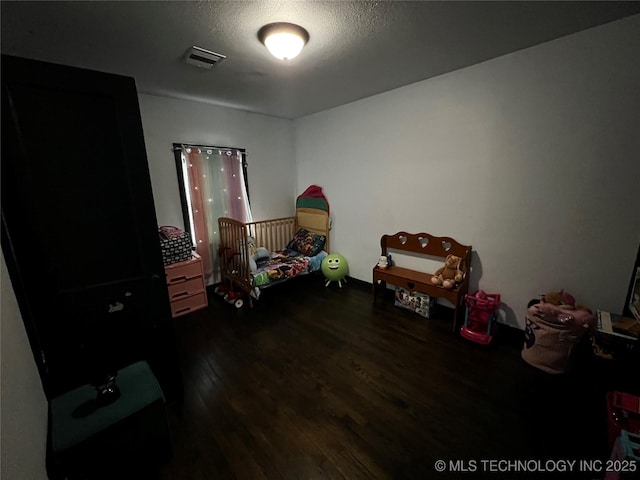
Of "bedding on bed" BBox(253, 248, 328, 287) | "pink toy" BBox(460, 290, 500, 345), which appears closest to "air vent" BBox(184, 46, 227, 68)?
"bedding on bed" BBox(253, 248, 328, 287)

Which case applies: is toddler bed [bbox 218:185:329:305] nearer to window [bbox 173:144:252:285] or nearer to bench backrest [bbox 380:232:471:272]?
window [bbox 173:144:252:285]

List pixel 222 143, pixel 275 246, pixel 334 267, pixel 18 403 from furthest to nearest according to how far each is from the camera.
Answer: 1. pixel 275 246
2. pixel 334 267
3. pixel 222 143
4. pixel 18 403

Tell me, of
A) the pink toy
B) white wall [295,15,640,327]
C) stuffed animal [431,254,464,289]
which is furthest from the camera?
stuffed animal [431,254,464,289]

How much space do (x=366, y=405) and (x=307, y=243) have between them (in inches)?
92.4

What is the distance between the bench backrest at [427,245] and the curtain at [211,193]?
6.61 ft

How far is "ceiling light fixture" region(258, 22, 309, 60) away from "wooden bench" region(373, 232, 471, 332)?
2015 millimetres

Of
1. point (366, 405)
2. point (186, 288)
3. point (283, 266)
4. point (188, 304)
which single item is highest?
point (283, 266)

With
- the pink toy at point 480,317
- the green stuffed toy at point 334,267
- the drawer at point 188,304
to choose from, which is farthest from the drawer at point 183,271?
the pink toy at point 480,317

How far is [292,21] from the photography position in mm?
1498

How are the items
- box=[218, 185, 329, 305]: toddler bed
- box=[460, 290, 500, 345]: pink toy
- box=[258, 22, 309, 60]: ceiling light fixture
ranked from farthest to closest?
box=[218, 185, 329, 305]: toddler bed < box=[460, 290, 500, 345]: pink toy < box=[258, 22, 309, 60]: ceiling light fixture

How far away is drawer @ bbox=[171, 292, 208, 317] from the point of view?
278 centimetres

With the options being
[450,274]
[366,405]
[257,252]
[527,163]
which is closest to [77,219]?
[366,405]

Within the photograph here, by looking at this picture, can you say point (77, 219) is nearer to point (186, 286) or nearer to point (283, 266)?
Answer: point (186, 286)

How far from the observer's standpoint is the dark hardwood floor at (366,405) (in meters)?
1.35
